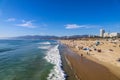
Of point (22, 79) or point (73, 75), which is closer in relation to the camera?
point (22, 79)

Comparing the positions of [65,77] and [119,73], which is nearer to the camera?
[65,77]

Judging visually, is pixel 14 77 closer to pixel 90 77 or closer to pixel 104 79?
pixel 90 77

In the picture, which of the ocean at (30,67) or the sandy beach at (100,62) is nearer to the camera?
the ocean at (30,67)

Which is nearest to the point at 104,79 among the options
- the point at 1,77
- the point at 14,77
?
the point at 14,77

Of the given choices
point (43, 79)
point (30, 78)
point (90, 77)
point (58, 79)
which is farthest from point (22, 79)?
point (90, 77)

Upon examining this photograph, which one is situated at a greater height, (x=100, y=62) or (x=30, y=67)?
(x=30, y=67)

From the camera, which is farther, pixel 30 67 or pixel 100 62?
Answer: pixel 100 62

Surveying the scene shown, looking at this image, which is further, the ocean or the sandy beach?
the sandy beach

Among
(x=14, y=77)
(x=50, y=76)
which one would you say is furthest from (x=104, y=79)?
(x=14, y=77)

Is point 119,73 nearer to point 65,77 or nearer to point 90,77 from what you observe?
point 90,77
